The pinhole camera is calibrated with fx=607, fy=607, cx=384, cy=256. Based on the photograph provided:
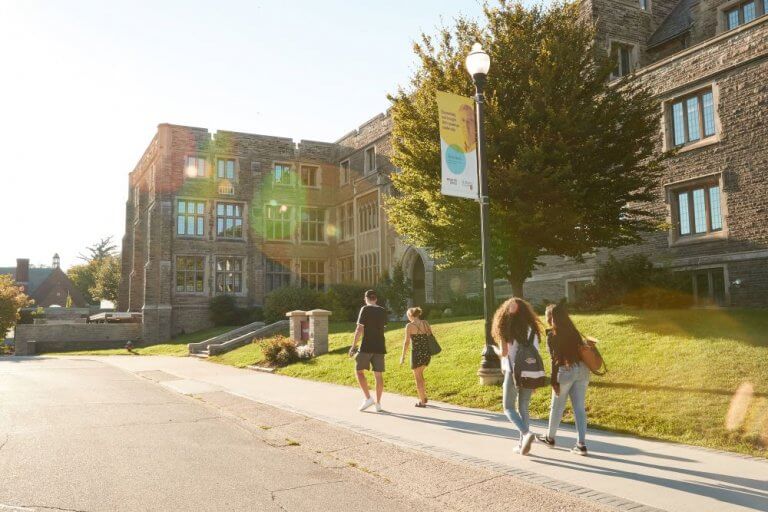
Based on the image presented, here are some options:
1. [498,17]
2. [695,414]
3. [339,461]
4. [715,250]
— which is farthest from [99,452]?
[715,250]

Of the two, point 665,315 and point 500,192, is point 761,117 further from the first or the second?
point 500,192

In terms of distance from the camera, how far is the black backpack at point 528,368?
263 inches

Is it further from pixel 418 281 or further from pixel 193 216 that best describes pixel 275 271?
pixel 418 281

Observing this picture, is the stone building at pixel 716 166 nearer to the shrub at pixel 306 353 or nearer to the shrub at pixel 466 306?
the shrub at pixel 466 306

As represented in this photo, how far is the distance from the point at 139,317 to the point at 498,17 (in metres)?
27.9

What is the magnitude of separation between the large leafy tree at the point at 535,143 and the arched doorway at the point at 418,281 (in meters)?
12.7

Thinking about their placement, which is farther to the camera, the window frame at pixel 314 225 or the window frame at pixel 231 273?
the window frame at pixel 314 225

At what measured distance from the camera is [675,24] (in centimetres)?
2509

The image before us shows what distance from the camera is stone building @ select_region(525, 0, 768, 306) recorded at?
17.4 metres

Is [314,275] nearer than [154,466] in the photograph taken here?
No

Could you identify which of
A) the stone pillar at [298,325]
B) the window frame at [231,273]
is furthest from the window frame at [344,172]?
the stone pillar at [298,325]

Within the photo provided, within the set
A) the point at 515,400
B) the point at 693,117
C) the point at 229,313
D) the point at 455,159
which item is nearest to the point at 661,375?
the point at 515,400

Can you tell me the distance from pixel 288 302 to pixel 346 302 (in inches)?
125

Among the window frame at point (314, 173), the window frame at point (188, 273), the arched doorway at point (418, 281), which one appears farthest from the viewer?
the window frame at point (314, 173)
